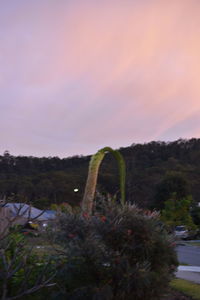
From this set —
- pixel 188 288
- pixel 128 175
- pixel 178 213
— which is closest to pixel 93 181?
pixel 188 288

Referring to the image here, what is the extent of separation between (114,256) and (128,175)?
5480 centimetres

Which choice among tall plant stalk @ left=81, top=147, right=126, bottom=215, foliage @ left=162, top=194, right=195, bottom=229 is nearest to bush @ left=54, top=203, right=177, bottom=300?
tall plant stalk @ left=81, top=147, right=126, bottom=215

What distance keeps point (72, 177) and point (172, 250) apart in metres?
51.6

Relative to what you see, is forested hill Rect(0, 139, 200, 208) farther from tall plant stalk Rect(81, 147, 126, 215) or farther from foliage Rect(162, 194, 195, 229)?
tall plant stalk Rect(81, 147, 126, 215)

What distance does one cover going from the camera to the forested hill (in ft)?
181

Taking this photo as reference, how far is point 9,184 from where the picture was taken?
5300 cm

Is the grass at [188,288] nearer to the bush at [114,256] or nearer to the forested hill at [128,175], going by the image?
the bush at [114,256]

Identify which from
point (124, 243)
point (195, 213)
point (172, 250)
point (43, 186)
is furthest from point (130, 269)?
point (43, 186)

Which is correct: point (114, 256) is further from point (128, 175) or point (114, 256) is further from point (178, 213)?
point (128, 175)

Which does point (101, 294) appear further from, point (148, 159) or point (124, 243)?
point (148, 159)

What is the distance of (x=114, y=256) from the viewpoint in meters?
7.77

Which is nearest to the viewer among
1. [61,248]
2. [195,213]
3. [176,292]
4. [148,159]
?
[61,248]

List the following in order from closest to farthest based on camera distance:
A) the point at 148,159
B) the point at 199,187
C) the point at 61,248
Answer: the point at 61,248, the point at 199,187, the point at 148,159

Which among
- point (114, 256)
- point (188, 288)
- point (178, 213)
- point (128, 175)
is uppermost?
point (128, 175)
